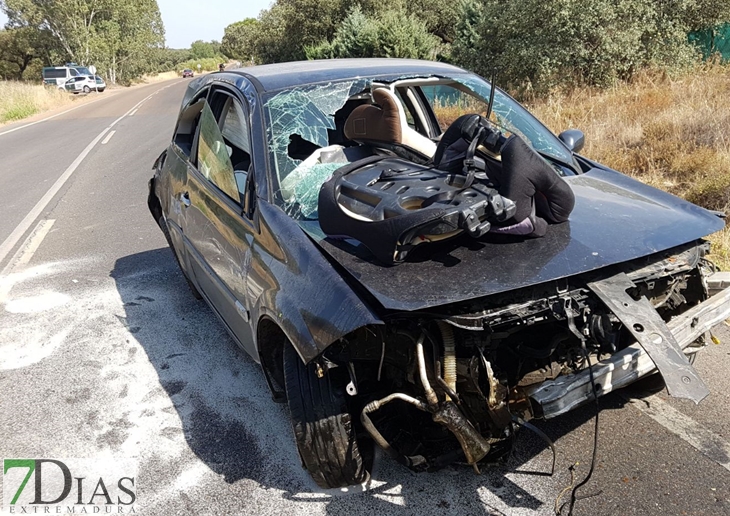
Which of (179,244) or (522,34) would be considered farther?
(522,34)

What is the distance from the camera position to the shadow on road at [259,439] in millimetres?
2822

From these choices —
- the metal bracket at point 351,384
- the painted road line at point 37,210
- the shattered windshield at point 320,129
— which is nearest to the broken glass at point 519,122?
the shattered windshield at point 320,129

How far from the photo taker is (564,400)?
245 centimetres

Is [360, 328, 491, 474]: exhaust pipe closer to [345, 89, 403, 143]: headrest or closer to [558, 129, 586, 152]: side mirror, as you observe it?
[345, 89, 403, 143]: headrest

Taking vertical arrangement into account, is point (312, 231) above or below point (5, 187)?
above

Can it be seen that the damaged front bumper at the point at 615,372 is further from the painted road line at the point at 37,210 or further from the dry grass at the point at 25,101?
the dry grass at the point at 25,101

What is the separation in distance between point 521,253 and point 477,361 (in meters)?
0.51

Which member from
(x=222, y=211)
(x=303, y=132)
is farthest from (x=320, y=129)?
(x=222, y=211)

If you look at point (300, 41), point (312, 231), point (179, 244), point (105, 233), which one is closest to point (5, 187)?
point (105, 233)

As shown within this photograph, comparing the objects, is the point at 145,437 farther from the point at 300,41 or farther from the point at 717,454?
the point at 300,41

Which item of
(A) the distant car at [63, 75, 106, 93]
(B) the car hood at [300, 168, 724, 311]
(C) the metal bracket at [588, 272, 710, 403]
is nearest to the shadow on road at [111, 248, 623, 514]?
(C) the metal bracket at [588, 272, 710, 403]

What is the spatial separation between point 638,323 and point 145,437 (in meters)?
2.56

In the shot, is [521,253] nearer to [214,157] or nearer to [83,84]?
[214,157]

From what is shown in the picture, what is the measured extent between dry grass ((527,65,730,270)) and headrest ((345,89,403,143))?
3044 mm
